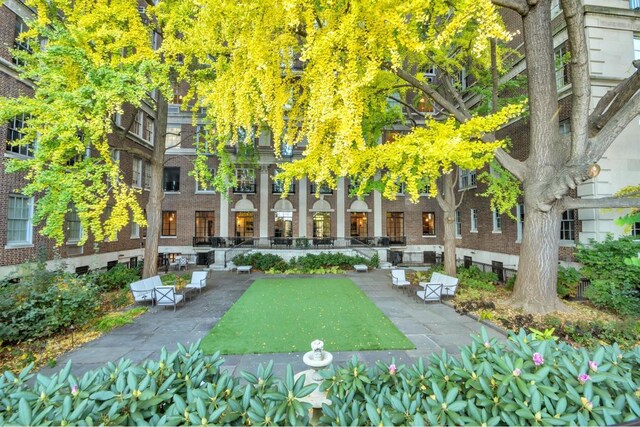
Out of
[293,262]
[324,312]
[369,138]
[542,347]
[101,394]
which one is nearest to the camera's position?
[101,394]

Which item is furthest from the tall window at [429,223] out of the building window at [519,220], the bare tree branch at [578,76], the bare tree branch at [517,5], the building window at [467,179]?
the bare tree branch at [517,5]

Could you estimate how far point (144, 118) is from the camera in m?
22.5

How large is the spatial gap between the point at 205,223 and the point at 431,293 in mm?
21374

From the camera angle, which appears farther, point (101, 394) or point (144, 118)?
point (144, 118)

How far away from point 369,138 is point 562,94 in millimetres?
9415

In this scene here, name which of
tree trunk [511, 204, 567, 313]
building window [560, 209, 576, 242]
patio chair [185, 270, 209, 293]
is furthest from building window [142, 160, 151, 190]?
building window [560, 209, 576, 242]

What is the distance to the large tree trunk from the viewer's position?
859 centimetres

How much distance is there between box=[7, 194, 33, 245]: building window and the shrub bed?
1417 cm

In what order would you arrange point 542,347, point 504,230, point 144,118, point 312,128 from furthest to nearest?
point 144,118, point 504,230, point 312,128, point 542,347

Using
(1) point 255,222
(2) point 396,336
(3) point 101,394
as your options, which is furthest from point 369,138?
(1) point 255,222

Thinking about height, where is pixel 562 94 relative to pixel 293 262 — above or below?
above

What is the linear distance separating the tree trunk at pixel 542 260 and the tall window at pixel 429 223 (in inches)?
748

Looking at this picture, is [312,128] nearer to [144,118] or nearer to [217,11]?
[217,11]

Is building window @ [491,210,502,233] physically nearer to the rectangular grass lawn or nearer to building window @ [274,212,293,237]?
the rectangular grass lawn
